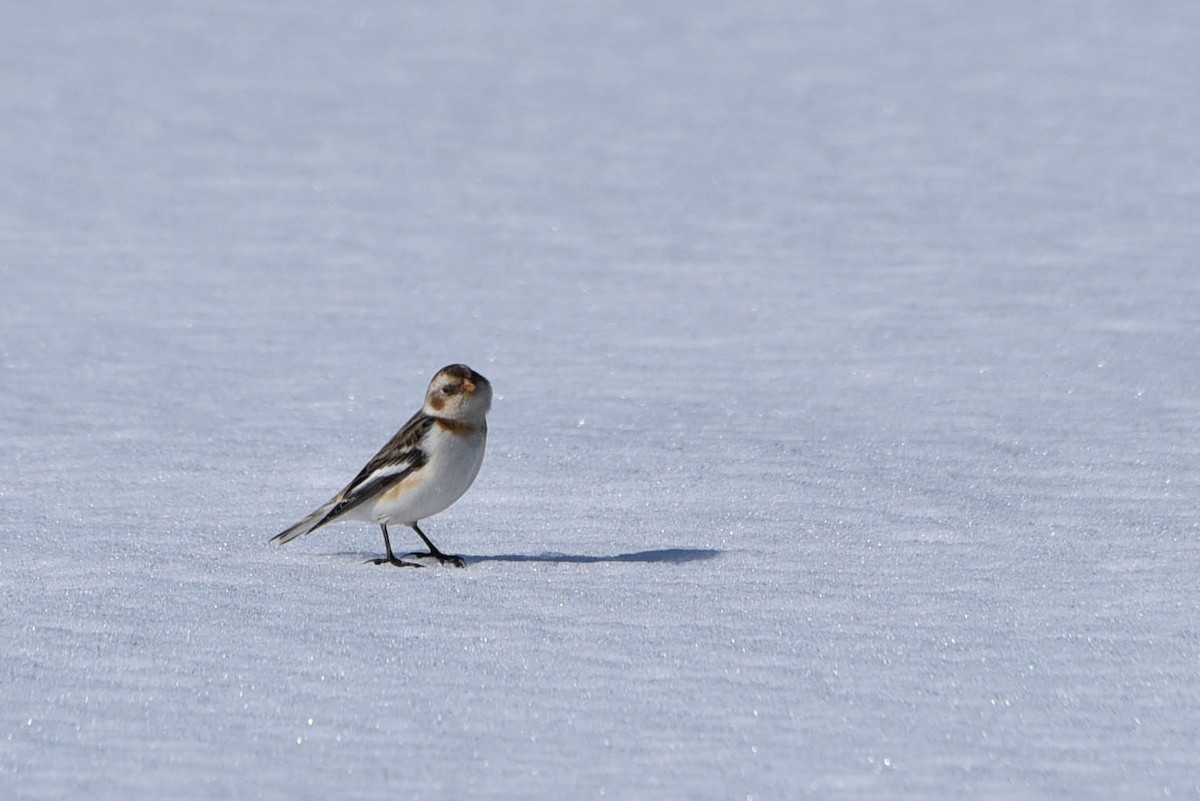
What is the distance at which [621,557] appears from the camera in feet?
16.5

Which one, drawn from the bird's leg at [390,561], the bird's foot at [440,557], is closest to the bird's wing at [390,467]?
the bird's leg at [390,561]

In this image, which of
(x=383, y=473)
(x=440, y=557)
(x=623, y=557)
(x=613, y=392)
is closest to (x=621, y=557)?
(x=623, y=557)

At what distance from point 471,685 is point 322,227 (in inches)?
296

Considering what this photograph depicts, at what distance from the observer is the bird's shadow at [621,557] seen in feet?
16.3

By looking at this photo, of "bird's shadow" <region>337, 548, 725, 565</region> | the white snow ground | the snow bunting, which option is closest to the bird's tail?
the snow bunting

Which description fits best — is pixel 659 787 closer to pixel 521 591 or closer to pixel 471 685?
pixel 471 685

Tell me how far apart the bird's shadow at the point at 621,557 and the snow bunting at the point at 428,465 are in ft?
0.51

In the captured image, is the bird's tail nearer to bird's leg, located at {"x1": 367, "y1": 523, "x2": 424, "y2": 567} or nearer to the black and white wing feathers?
the black and white wing feathers

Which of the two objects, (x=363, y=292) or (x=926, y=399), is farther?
(x=363, y=292)

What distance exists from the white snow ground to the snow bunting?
174 millimetres

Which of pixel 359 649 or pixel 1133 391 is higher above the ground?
pixel 359 649

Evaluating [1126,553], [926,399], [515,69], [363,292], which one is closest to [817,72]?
[515,69]

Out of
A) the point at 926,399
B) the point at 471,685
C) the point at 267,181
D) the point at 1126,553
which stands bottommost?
the point at 267,181

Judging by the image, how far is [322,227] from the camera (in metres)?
10.9
